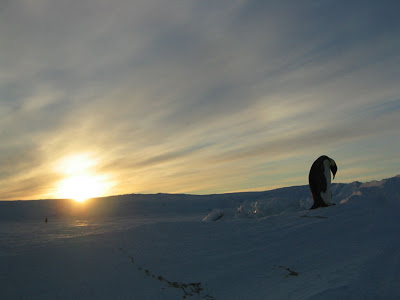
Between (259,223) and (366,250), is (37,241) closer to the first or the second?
(259,223)

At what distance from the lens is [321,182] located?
25.0 feet

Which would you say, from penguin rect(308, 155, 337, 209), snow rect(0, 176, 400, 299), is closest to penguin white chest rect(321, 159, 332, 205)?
penguin rect(308, 155, 337, 209)

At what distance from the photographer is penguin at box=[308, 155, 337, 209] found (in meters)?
7.62

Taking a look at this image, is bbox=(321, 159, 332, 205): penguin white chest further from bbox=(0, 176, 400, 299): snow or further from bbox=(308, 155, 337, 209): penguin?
bbox=(0, 176, 400, 299): snow

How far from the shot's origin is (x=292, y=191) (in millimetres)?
19281

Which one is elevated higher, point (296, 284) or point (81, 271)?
point (81, 271)

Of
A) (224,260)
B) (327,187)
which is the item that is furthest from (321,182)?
(224,260)

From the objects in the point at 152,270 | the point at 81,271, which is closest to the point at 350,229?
the point at 152,270

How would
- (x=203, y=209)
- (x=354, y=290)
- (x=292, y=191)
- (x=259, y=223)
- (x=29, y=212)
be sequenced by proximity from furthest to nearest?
(x=292, y=191), (x=203, y=209), (x=29, y=212), (x=259, y=223), (x=354, y=290)

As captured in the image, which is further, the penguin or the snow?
the penguin

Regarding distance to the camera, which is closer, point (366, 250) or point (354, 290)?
point (354, 290)

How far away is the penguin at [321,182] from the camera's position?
300 inches

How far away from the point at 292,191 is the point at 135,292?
1746 centimetres

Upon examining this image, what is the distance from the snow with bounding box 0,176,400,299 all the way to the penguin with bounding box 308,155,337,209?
1.90m
